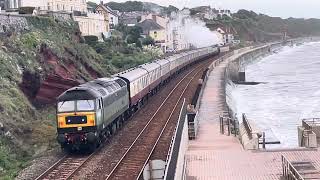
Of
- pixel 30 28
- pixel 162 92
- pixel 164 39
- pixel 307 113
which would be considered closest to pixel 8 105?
pixel 30 28

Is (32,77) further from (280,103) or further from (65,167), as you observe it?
(280,103)

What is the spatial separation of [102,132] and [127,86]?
8.37 metres

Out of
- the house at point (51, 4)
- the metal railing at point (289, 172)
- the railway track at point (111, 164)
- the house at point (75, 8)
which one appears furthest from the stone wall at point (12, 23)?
the metal railing at point (289, 172)

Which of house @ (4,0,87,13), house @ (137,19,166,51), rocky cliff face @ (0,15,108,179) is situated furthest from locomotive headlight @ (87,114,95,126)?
house @ (137,19,166,51)

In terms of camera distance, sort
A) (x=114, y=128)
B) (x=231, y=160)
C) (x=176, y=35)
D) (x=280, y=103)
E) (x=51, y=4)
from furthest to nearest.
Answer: (x=176, y=35) < (x=51, y=4) < (x=280, y=103) < (x=114, y=128) < (x=231, y=160)

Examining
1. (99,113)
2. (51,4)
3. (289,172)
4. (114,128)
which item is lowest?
(114,128)

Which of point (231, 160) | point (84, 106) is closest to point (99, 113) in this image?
point (84, 106)

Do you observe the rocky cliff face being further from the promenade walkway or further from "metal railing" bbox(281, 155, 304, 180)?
"metal railing" bbox(281, 155, 304, 180)

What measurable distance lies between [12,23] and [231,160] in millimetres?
19891

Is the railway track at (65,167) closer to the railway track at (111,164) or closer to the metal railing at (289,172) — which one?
the railway track at (111,164)

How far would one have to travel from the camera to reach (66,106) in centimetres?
2386

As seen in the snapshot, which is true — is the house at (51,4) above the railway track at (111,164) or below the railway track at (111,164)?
above

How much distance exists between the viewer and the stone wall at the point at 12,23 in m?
35.1

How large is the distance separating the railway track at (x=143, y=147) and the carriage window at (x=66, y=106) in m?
2.71
